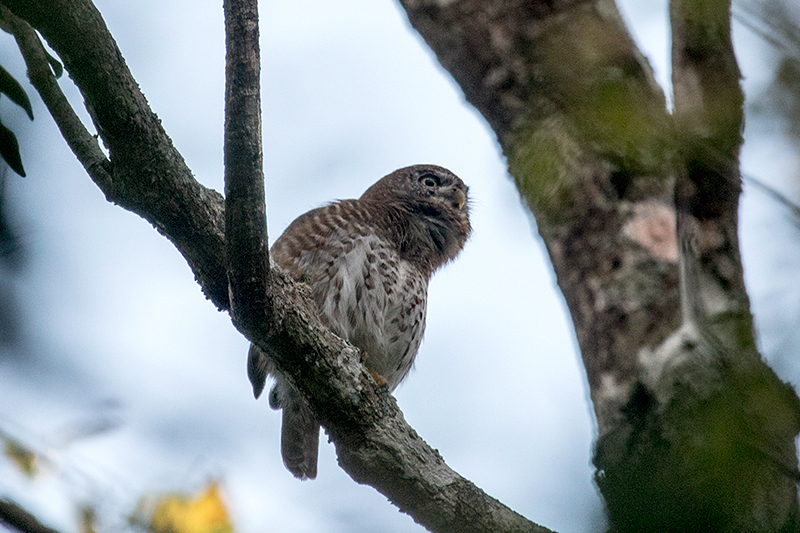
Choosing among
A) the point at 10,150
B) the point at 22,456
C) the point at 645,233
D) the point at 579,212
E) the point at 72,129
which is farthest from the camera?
the point at 579,212

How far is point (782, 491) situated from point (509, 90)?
9.01ft

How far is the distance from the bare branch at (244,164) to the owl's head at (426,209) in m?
2.82

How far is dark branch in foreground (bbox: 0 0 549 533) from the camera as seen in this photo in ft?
8.22

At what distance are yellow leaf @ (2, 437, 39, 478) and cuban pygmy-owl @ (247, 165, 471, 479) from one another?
2916mm

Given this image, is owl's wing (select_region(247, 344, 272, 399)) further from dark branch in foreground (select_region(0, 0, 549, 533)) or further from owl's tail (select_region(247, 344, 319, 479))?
dark branch in foreground (select_region(0, 0, 549, 533))

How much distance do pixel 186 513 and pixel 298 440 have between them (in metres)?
3.07

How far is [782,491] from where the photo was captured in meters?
1.33

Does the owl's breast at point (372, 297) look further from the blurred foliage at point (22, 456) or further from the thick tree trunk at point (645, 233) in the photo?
the blurred foliage at point (22, 456)

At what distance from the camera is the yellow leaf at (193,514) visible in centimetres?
200

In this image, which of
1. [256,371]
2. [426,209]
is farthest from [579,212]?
[426,209]

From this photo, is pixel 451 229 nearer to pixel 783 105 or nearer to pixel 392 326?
pixel 392 326

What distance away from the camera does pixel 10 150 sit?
205cm

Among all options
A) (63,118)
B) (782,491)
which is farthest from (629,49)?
(782,491)

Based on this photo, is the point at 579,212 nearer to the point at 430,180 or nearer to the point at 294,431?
the point at 294,431
